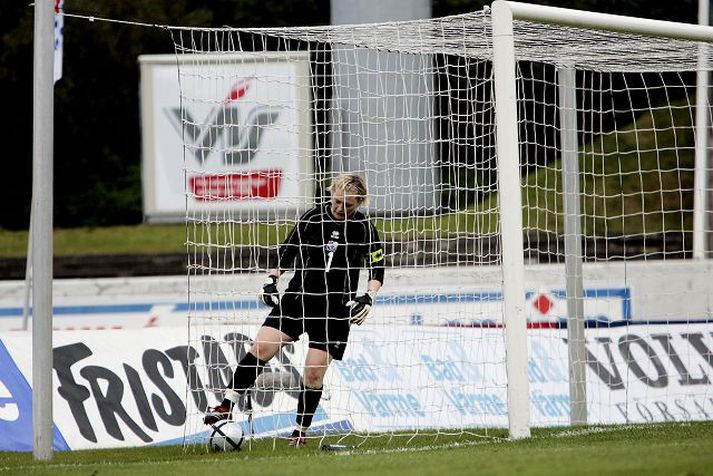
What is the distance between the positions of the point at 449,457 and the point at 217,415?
225 cm

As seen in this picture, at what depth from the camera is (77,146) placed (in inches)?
1286

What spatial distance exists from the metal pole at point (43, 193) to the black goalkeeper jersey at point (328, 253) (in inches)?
67.1

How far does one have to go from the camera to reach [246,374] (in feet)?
31.2

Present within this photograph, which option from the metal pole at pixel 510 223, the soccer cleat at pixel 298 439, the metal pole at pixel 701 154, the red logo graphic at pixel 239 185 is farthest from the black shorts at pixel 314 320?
the metal pole at pixel 701 154

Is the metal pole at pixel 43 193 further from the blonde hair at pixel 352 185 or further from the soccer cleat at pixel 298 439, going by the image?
the blonde hair at pixel 352 185

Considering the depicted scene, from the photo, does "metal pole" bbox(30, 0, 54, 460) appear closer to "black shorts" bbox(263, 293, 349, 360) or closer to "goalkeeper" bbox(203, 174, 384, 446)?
"goalkeeper" bbox(203, 174, 384, 446)

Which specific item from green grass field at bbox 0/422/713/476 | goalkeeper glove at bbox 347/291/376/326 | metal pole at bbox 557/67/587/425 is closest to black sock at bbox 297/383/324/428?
green grass field at bbox 0/422/713/476

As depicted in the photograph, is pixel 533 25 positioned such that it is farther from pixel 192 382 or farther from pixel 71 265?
pixel 71 265

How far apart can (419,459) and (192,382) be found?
14.1 ft

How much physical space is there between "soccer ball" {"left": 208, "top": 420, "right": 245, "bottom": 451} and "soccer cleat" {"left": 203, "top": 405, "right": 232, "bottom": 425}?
0.36ft

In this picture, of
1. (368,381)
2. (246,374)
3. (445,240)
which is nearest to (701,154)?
(445,240)

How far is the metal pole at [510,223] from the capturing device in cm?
863

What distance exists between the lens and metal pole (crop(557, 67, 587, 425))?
10.8 m

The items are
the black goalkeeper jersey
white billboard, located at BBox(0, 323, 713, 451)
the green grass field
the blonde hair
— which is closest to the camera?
the green grass field
